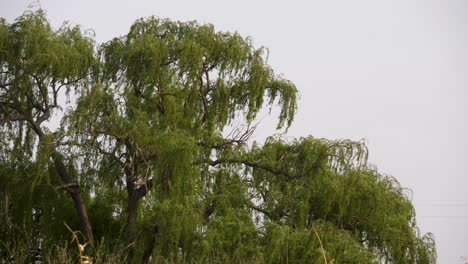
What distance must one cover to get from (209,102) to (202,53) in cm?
105

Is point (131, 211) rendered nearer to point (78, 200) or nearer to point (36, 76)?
point (78, 200)

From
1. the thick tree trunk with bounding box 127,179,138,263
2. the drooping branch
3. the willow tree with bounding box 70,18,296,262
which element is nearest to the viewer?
the willow tree with bounding box 70,18,296,262

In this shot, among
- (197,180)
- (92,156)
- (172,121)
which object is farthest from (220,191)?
(92,156)

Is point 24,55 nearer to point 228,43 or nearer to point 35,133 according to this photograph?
point 35,133

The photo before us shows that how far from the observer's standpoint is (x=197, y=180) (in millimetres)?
12133

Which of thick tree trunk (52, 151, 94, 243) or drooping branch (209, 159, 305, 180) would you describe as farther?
drooping branch (209, 159, 305, 180)

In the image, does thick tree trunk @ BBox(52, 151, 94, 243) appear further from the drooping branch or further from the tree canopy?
the drooping branch

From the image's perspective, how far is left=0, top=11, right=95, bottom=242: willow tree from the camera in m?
11.9

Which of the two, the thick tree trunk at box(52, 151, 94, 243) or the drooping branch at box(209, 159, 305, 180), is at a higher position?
the drooping branch at box(209, 159, 305, 180)

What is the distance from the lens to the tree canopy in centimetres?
1112

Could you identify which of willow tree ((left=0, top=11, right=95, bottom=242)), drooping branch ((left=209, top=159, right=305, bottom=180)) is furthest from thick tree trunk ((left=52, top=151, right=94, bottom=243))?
drooping branch ((left=209, top=159, right=305, bottom=180))

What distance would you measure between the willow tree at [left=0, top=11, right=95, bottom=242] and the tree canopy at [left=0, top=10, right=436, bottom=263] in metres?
0.03

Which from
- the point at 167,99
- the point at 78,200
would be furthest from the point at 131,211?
the point at 167,99

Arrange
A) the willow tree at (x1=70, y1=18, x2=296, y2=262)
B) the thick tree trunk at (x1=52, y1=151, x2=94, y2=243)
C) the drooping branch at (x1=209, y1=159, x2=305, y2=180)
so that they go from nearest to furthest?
the willow tree at (x1=70, y1=18, x2=296, y2=262), the thick tree trunk at (x1=52, y1=151, x2=94, y2=243), the drooping branch at (x1=209, y1=159, x2=305, y2=180)
